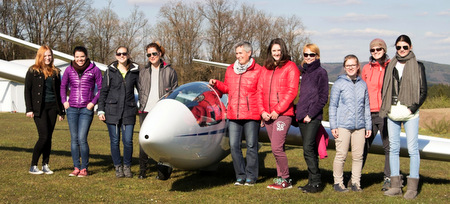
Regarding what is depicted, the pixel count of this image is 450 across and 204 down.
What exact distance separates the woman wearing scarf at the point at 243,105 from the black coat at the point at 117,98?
1.48 m

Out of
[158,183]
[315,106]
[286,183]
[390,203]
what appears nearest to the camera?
[390,203]

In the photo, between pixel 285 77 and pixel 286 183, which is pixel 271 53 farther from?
pixel 286 183

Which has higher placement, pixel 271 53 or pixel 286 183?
pixel 271 53

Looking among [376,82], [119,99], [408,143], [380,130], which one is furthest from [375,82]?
[119,99]

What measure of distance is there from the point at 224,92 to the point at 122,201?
2258 millimetres

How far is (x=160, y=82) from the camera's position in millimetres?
7250

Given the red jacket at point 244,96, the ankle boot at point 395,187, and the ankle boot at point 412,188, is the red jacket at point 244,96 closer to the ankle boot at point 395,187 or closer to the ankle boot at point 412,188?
the ankle boot at point 395,187

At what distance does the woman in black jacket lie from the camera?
7.43m

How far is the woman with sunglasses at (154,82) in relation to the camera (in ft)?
23.6

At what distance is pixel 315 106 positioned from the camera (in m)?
6.24

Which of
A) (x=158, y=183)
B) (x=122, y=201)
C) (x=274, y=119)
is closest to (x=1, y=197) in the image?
(x=122, y=201)

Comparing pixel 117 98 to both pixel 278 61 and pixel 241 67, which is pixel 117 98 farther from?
pixel 278 61

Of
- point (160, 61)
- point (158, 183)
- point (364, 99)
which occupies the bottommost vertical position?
point (158, 183)

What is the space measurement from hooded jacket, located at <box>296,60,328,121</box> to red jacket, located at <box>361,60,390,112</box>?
2.65ft
